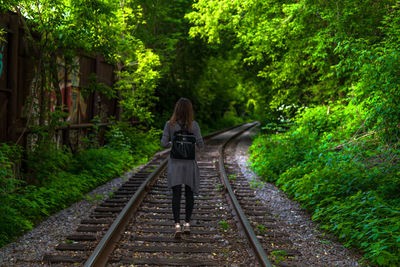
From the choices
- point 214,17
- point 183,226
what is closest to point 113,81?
point 214,17

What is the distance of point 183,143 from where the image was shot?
5.04 metres

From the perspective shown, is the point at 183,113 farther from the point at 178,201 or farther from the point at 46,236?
the point at 46,236

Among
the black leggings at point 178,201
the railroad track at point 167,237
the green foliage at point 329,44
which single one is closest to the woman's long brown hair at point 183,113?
the black leggings at point 178,201

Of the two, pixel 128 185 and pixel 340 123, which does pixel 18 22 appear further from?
pixel 340 123

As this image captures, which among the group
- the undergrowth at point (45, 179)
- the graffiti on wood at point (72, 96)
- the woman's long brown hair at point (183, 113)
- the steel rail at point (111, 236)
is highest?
the graffiti on wood at point (72, 96)

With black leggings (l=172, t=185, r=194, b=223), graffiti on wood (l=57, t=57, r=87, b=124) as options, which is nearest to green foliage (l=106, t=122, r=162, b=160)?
graffiti on wood (l=57, t=57, r=87, b=124)

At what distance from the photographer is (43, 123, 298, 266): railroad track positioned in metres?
4.29

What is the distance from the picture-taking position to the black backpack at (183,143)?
504cm

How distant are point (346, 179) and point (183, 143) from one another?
3.78 m

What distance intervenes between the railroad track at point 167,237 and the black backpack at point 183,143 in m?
1.26

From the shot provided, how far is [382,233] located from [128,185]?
5.81 meters

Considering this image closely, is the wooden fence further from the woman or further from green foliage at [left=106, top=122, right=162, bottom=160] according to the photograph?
the woman

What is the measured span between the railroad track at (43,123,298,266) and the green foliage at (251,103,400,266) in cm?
103

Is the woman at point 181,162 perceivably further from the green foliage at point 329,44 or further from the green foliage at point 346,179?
the green foliage at point 329,44
